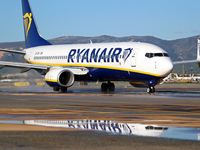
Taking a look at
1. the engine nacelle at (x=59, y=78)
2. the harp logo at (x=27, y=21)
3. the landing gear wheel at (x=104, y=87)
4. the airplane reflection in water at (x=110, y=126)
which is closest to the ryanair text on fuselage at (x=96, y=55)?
the engine nacelle at (x=59, y=78)

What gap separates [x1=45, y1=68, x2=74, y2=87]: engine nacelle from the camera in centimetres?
4069

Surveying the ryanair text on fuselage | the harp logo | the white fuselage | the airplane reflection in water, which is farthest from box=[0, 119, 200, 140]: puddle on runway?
the harp logo

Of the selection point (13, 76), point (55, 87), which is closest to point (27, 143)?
point (55, 87)

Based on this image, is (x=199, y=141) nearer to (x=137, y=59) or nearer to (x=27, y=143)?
(x=27, y=143)

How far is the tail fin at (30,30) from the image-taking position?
53.0 metres

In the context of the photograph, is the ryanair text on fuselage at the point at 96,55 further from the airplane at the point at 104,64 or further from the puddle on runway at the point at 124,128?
the puddle on runway at the point at 124,128

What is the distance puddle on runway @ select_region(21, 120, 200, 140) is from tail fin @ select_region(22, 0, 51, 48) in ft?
127

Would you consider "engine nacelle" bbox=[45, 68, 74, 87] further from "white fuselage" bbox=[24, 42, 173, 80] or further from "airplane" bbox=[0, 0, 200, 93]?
"white fuselage" bbox=[24, 42, 173, 80]

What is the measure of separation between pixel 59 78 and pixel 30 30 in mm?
14325

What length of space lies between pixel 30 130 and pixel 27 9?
141 feet

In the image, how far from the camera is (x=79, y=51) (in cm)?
4478

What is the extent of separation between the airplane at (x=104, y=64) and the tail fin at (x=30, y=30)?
272 cm

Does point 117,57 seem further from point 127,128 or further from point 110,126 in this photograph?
point 127,128

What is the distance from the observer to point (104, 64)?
41.0 m
